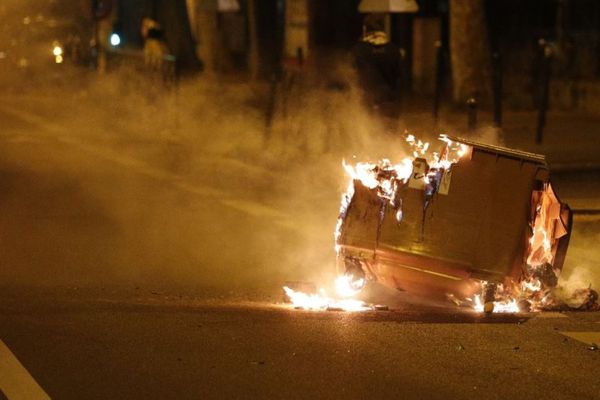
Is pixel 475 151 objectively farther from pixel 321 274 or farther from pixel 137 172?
pixel 137 172

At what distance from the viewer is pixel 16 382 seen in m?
6.58

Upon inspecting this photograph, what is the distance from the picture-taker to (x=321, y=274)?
991 cm

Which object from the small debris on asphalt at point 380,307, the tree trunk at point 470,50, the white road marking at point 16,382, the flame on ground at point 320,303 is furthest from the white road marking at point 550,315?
the tree trunk at point 470,50

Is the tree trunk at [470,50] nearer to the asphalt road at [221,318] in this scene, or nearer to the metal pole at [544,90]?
the metal pole at [544,90]

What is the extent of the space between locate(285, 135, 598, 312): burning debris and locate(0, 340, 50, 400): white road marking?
2313 mm

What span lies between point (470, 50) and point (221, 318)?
17.1 m

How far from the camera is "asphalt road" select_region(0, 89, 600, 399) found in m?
6.73

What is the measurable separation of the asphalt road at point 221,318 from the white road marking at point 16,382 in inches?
0.8

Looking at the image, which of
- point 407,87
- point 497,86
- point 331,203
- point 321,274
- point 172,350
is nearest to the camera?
point 172,350

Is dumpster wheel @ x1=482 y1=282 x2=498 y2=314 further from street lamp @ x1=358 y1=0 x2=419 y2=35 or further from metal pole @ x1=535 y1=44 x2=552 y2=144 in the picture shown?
street lamp @ x1=358 y1=0 x2=419 y2=35

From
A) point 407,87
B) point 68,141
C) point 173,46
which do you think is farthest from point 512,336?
point 173,46

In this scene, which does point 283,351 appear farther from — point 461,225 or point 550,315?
point 550,315

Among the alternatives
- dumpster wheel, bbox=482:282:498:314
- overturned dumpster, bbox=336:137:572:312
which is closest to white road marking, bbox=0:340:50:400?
overturned dumpster, bbox=336:137:572:312

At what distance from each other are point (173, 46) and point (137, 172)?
19.6 meters
